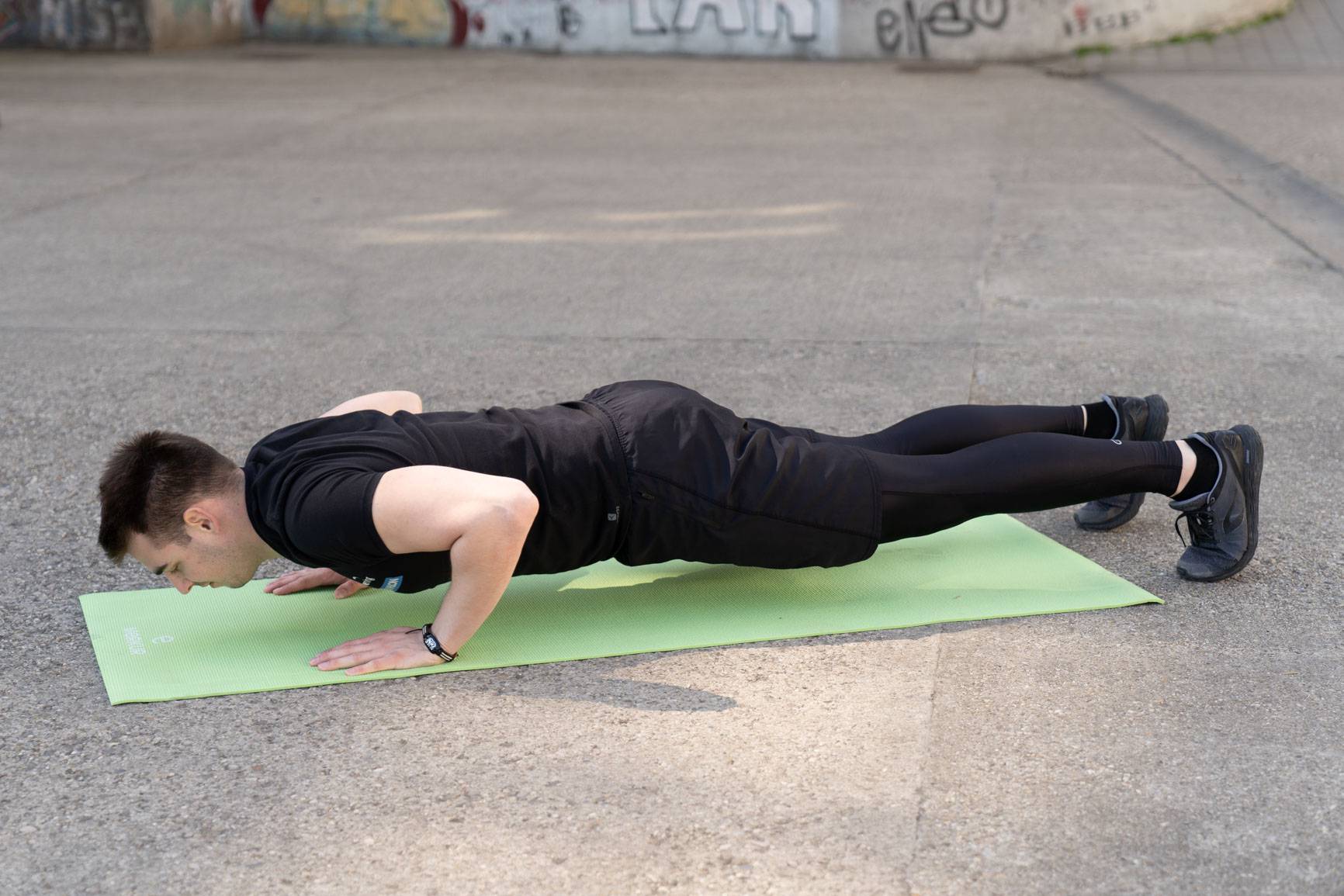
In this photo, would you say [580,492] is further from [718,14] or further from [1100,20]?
[1100,20]

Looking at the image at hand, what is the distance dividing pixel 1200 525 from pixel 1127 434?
348 mm

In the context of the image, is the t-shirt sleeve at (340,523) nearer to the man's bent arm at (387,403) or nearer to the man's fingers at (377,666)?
the man's fingers at (377,666)

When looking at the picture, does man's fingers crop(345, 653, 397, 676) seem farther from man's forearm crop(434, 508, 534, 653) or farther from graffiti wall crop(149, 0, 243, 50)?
graffiti wall crop(149, 0, 243, 50)

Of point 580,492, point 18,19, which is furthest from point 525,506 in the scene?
point 18,19

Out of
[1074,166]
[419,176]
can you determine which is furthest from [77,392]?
[1074,166]

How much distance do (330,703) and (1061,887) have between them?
149 cm

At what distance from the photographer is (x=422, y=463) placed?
294 cm

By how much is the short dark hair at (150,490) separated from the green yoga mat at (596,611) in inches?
13.8

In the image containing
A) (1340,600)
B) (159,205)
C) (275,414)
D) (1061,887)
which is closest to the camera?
(1061,887)

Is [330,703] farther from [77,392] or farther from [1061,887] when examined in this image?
[77,392]

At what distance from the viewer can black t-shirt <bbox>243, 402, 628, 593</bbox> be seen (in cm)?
278

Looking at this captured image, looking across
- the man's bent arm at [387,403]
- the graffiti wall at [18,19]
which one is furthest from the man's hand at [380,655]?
the graffiti wall at [18,19]

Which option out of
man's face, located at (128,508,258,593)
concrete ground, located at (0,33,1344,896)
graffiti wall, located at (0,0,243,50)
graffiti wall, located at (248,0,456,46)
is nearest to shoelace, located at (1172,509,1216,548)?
concrete ground, located at (0,33,1344,896)

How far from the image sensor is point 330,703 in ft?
9.55
